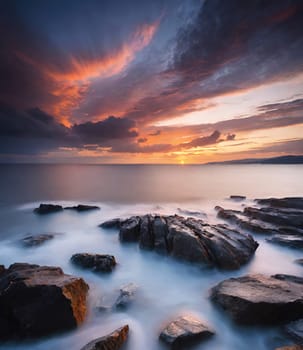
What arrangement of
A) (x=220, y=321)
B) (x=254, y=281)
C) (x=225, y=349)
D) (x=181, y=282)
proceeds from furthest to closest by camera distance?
(x=181, y=282)
(x=254, y=281)
(x=220, y=321)
(x=225, y=349)

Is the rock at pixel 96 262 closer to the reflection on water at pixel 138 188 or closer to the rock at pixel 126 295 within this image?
the rock at pixel 126 295

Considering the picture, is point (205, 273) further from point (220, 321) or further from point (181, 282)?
point (220, 321)

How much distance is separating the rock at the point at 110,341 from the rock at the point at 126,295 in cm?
110

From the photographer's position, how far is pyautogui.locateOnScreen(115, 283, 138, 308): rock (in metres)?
5.64

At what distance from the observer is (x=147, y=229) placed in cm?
990

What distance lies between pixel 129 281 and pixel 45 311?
3.05 metres

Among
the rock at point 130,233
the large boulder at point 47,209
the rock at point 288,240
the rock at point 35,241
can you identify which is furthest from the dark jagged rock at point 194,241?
the large boulder at point 47,209

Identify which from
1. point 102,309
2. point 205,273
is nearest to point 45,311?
point 102,309

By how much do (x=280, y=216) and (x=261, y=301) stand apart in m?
8.99

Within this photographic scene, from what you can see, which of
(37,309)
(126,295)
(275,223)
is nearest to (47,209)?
(126,295)

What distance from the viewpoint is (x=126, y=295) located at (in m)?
5.94

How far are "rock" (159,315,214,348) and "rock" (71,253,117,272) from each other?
359 centimetres

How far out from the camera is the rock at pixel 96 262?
24.6 ft

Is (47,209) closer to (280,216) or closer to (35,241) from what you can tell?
(35,241)
